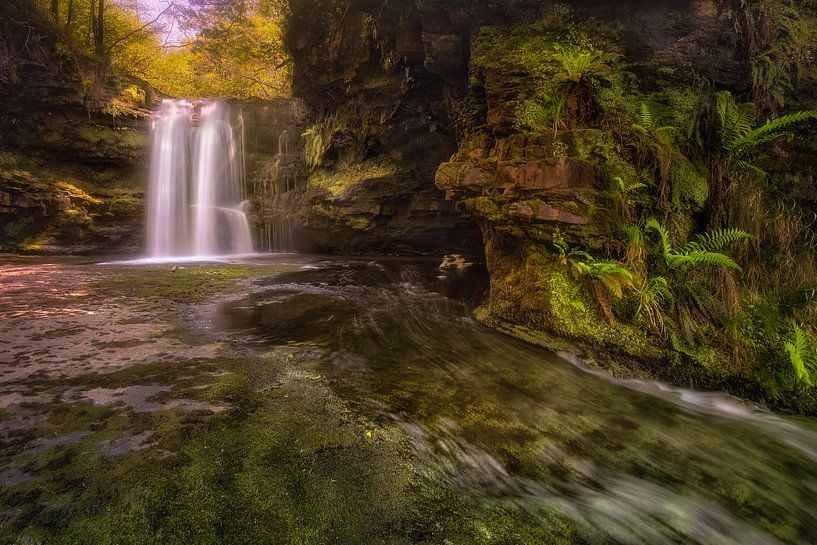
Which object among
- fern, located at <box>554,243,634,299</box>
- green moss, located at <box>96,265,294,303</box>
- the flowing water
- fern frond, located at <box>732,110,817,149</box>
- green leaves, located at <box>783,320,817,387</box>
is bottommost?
the flowing water

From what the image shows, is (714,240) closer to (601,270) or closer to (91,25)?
(601,270)

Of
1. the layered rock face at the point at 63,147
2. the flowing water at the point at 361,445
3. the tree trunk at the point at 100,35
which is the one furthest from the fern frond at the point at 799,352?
the tree trunk at the point at 100,35

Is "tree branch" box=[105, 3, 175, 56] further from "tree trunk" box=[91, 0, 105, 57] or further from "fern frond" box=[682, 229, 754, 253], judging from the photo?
"fern frond" box=[682, 229, 754, 253]

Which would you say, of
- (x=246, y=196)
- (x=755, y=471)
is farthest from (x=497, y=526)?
(x=246, y=196)

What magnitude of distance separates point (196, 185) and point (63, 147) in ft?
14.2

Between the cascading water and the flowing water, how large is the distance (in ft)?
36.6

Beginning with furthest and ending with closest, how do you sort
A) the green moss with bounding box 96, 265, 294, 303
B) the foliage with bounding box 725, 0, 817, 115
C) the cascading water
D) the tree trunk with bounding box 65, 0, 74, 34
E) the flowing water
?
1. the cascading water
2. the tree trunk with bounding box 65, 0, 74, 34
3. the green moss with bounding box 96, 265, 294, 303
4. the foliage with bounding box 725, 0, 817, 115
5. the flowing water

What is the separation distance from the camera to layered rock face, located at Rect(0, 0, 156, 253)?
484 inches

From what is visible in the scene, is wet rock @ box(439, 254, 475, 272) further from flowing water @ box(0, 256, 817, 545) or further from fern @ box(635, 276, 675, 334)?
fern @ box(635, 276, 675, 334)

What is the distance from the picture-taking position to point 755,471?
259 cm

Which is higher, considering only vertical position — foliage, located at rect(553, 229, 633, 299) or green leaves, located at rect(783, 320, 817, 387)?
foliage, located at rect(553, 229, 633, 299)

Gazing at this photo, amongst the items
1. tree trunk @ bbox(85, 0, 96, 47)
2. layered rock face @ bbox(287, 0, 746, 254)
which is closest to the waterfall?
layered rock face @ bbox(287, 0, 746, 254)

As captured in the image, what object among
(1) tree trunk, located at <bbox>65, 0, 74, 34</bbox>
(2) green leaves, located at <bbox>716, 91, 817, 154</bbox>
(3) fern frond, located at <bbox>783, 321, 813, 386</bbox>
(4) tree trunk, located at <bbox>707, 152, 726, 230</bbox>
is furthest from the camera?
(1) tree trunk, located at <bbox>65, 0, 74, 34</bbox>

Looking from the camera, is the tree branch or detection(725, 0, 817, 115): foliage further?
the tree branch
